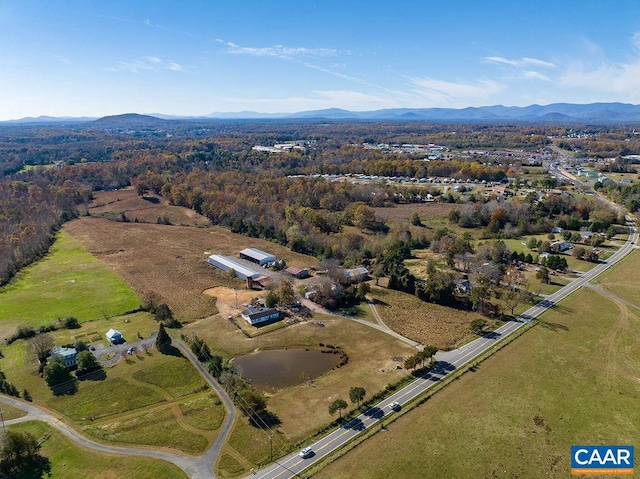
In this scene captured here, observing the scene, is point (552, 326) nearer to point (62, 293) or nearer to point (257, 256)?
point (257, 256)

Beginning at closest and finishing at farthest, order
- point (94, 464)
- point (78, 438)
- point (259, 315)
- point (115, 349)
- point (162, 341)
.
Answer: point (94, 464), point (78, 438), point (162, 341), point (115, 349), point (259, 315)

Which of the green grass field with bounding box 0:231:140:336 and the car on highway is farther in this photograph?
the green grass field with bounding box 0:231:140:336

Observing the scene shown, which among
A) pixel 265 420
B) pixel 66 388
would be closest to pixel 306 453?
pixel 265 420

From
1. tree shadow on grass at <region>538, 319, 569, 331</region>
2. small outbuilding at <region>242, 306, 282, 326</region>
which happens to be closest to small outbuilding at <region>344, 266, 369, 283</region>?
small outbuilding at <region>242, 306, 282, 326</region>

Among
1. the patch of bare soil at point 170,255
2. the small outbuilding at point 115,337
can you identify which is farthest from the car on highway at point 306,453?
the small outbuilding at point 115,337

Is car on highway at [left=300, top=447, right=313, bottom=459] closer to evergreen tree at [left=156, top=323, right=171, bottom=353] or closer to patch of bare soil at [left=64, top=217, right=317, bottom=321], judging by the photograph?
evergreen tree at [left=156, top=323, right=171, bottom=353]

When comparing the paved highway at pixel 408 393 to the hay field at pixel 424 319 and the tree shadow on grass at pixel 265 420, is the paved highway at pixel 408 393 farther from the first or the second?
the tree shadow on grass at pixel 265 420
